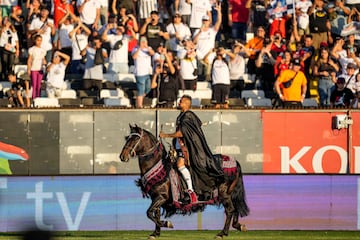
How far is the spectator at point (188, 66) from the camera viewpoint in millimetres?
26219

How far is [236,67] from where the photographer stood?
26.8 meters

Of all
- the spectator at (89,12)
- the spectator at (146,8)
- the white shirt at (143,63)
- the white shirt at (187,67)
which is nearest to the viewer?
the white shirt at (143,63)

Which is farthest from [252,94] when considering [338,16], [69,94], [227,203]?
[227,203]

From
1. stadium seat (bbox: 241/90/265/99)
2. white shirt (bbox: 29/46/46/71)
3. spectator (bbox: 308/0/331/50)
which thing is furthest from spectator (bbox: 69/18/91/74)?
spectator (bbox: 308/0/331/50)

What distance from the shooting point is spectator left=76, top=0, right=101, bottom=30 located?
88.8ft

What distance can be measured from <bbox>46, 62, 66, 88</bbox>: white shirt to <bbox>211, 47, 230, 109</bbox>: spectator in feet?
12.6

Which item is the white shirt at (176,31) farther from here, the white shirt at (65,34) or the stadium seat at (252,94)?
the white shirt at (65,34)

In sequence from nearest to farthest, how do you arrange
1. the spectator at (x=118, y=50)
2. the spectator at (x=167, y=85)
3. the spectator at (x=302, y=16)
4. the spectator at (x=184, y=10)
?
the spectator at (x=167, y=85), the spectator at (x=118, y=50), the spectator at (x=184, y=10), the spectator at (x=302, y=16)

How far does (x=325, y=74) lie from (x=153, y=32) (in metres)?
4.73

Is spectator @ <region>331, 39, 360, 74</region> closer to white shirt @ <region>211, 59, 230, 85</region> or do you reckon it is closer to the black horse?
white shirt @ <region>211, 59, 230, 85</region>

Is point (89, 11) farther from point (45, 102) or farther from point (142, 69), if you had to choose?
point (45, 102)

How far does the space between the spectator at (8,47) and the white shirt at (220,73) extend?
5194 mm

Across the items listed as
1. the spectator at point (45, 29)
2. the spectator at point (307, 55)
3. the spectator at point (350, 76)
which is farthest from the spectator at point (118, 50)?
the spectator at point (350, 76)

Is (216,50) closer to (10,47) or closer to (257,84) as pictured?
(257,84)
